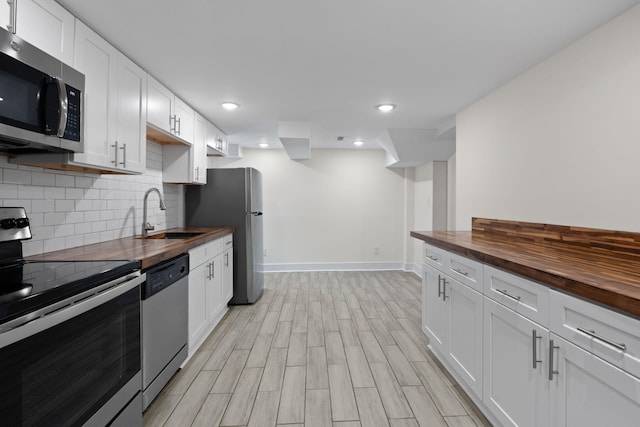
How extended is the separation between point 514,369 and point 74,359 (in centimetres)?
187

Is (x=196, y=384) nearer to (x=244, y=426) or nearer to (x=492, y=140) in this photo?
(x=244, y=426)

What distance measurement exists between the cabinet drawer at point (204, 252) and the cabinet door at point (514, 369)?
6.80ft

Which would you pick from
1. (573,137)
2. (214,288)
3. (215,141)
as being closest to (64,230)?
(214,288)

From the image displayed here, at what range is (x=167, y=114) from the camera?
2.64 meters

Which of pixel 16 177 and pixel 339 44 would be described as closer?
pixel 16 177

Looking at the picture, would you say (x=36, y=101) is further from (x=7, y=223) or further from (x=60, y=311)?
(x=60, y=311)

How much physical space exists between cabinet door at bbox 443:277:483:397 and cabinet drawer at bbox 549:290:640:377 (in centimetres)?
58

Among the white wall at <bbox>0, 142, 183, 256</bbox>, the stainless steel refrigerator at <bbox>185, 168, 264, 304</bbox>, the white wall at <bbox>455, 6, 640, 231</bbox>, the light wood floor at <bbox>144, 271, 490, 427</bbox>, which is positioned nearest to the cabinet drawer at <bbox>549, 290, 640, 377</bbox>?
the white wall at <bbox>455, 6, 640, 231</bbox>

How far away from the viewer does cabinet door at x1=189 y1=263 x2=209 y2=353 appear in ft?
8.07

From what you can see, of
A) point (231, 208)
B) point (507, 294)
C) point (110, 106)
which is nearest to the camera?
point (507, 294)

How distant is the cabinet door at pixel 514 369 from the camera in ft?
4.21

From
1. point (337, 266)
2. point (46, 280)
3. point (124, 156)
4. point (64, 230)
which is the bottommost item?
point (337, 266)

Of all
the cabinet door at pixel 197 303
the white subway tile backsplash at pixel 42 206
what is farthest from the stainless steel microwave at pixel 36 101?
the cabinet door at pixel 197 303

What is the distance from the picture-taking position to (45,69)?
1.39 metres
